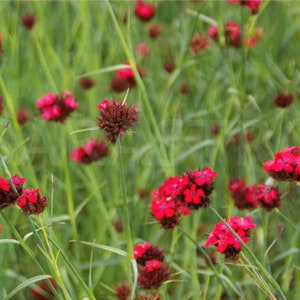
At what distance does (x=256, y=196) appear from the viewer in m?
1.43

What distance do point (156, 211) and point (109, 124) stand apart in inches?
8.5

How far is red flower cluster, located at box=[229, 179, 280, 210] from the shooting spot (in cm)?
140

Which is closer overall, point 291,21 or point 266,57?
point 266,57

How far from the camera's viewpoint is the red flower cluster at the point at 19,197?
1.13 metres

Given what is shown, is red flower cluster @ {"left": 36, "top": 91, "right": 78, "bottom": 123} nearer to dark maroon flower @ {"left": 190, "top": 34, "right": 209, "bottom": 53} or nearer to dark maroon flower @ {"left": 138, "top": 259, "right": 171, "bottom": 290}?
dark maroon flower @ {"left": 138, "top": 259, "right": 171, "bottom": 290}

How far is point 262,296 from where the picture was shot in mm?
1415

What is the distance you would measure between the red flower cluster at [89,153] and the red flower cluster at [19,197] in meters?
0.61

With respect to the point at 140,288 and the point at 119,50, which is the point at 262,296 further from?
the point at 119,50

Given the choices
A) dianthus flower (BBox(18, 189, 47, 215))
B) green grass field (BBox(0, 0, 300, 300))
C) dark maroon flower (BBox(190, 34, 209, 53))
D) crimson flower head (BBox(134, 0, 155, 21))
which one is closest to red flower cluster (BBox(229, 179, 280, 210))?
green grass field (BBox(0, 0, 300, 300))

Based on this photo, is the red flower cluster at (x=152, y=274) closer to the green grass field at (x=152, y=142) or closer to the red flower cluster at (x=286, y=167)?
the green grass field at (x=152, y=142)

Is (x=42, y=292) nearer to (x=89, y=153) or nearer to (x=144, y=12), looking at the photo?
(x=89, y=153)

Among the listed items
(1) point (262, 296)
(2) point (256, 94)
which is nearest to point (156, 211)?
(1) point (262, 296)

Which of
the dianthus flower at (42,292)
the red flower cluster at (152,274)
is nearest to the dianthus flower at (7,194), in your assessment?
the red flower cluster at (152,274)

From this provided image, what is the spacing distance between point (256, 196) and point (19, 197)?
0.52 metres
